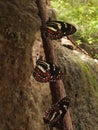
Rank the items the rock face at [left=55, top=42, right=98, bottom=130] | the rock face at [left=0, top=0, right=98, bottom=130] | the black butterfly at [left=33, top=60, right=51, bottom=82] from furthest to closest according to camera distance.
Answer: the rock face at [left=55, top=42, right=98, bottom=130] → the rock face at [left=0, top=0, right=98, bottom=130] → the black butterfly at [left=33, top=60, right=51, bottom=82]

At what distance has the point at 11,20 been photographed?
301cm

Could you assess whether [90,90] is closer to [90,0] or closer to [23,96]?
[23,96]

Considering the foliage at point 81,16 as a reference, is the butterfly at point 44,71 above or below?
below

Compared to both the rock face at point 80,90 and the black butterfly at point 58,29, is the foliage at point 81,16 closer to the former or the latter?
the rock face at point 80,90

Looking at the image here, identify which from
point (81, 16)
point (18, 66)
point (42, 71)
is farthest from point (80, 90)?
point (81, 16)

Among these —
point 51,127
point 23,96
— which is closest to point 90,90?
point 51,127

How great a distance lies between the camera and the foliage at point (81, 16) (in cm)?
1051

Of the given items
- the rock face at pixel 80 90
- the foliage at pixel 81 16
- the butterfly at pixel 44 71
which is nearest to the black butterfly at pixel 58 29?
the butterfly at pixel 44 71

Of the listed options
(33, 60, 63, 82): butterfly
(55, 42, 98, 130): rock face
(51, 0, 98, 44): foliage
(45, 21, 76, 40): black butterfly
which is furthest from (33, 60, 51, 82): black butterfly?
(51, 0, 98, 44): foliage

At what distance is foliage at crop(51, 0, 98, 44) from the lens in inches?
414

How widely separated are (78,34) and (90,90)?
621cm

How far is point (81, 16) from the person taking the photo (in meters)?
10.7

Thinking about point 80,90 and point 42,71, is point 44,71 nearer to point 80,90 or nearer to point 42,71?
point 42,71

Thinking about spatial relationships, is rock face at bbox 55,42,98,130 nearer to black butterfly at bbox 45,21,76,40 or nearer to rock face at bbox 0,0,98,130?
rock face at bbox 0,0,98,130
